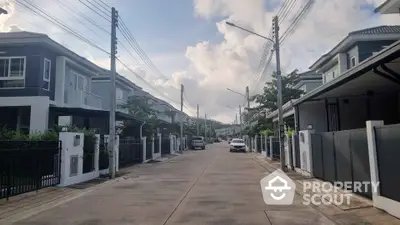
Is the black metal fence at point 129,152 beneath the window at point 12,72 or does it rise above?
beneath

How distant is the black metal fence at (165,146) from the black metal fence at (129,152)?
35.7 feet

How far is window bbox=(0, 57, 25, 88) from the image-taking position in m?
23.0

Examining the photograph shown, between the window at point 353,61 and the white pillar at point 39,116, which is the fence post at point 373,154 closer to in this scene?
the window at point 353,61

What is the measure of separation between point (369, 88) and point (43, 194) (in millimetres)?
13558

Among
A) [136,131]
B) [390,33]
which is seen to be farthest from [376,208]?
[136,131]

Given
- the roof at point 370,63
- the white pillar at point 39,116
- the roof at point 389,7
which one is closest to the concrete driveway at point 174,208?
the roof at point 370,63

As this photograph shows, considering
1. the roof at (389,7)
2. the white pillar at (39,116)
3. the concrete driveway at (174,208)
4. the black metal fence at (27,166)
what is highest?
the roof at (389,7)

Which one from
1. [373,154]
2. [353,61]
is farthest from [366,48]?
[373,154]

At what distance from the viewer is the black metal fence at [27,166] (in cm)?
1159

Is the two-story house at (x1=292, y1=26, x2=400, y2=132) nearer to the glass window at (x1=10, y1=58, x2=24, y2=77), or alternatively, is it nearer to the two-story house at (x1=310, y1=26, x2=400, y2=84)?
the two-story house at (x1=310, y1=26, x2=400, y2=84)

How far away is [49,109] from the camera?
23469mm

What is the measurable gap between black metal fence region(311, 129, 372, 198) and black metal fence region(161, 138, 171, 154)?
25.7 m

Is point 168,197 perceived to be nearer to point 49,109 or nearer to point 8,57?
point 49,109

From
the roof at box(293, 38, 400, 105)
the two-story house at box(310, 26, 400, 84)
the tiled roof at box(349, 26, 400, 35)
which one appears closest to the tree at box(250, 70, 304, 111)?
the two-story house at box(310, 26, 400, 84)
